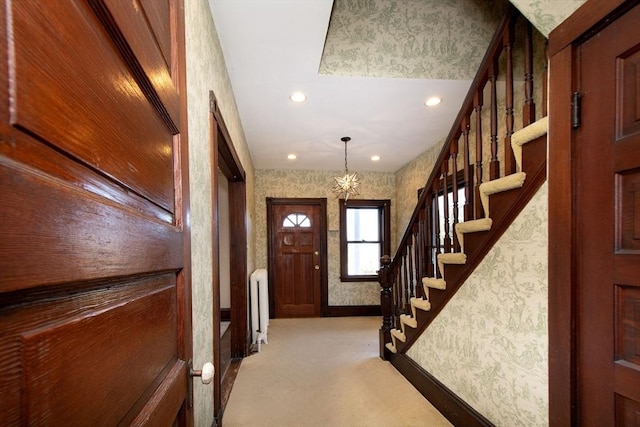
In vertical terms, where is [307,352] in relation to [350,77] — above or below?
below

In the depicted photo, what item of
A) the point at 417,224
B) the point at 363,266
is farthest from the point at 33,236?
the point at 363,266

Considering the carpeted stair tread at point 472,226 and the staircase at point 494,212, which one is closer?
the staircase at point 494,212

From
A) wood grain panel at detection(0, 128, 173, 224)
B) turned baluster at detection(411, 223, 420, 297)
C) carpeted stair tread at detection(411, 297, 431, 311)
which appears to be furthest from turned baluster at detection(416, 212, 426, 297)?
wood grain panel at detection(0, 128, 173, 224)

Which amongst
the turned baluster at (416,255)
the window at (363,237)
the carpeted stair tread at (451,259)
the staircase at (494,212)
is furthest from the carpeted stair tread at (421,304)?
the window at (363,237)

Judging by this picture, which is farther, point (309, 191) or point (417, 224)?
point (309, 191)

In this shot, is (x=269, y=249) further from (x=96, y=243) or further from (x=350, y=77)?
(x=96, y=243)

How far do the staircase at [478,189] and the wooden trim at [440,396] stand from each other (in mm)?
167

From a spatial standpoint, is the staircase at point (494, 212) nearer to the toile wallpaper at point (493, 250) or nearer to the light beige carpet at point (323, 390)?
the toile wallpaper at point (493, 250)

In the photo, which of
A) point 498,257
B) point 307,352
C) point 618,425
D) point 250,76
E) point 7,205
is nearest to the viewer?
point 7,205

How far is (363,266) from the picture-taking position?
516 cm

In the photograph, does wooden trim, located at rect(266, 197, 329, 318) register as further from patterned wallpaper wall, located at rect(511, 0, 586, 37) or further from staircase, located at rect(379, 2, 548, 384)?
patterned wallpaper wall, located at rect(511, 0, 586, 37)

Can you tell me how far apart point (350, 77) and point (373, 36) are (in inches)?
14.3

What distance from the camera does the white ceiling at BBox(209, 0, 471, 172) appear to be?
1704mm

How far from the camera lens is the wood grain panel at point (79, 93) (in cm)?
28
